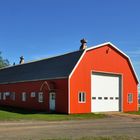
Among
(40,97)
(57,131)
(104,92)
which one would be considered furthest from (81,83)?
(57,131)

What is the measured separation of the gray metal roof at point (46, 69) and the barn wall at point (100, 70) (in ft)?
3.84

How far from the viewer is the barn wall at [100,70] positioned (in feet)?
121

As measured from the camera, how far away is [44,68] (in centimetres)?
4294

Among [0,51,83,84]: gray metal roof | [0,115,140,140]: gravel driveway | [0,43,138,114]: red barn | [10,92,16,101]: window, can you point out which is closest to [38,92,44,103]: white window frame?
[0,43,138,114]: red barn

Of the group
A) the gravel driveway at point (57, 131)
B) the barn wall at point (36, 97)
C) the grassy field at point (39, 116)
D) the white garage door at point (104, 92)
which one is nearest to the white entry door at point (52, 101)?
the barn wall at point (36, 97)

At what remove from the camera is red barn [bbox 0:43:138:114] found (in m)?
37.1

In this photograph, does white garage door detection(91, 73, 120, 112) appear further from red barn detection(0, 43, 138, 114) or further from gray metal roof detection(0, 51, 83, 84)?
gray metal roof detection(0, 51, 83, 84)

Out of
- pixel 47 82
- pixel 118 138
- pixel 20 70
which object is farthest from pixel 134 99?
pixel 118 138

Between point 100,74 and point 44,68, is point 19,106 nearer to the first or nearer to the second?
point 44,68

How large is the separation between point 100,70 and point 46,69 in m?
6.56

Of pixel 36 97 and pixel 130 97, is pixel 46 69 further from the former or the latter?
pixel 130 97

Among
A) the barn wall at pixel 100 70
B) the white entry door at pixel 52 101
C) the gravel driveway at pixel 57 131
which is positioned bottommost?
the gravel driveway at pixel 57 131

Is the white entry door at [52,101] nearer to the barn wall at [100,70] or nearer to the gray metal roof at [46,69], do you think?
the gray metal roof at [46,69]

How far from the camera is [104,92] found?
40688mm
